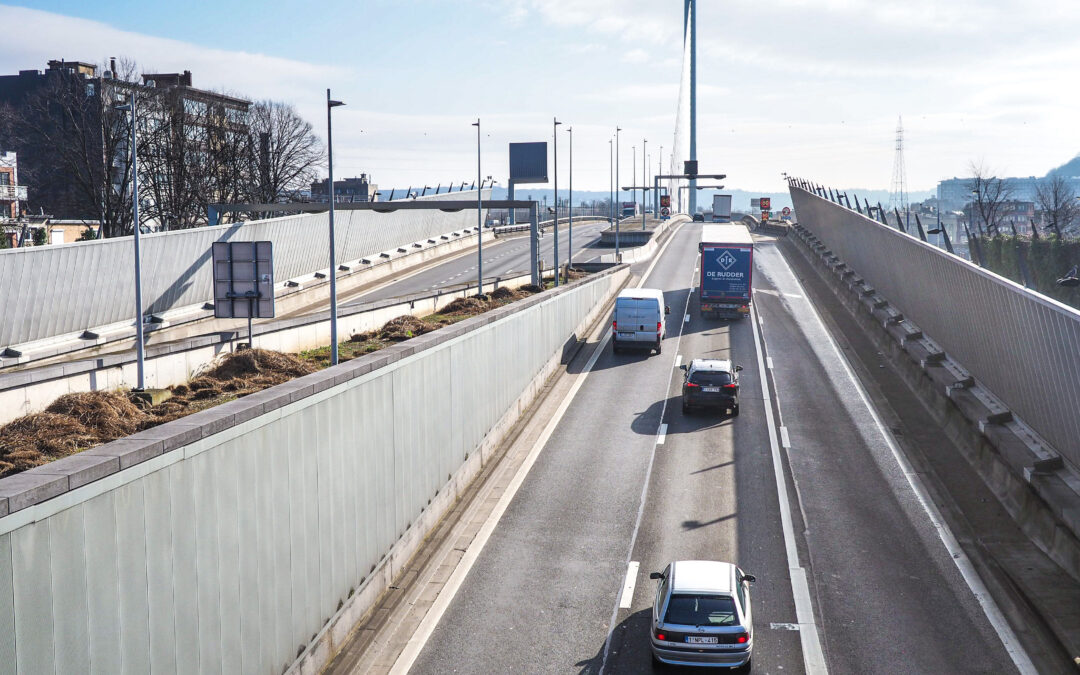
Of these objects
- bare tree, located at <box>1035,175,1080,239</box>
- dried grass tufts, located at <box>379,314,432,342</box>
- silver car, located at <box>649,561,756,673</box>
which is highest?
bare tree, located at <box>1035,175,1080,239</box>

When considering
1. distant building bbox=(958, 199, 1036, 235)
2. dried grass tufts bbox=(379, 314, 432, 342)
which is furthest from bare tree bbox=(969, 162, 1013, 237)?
dried grass tufts bbox=(379, 314, 432, 342)

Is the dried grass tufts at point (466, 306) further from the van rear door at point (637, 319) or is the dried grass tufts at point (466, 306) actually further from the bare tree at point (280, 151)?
the bare tree at point (280, 151)

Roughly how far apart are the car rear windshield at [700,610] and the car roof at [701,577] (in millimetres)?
105

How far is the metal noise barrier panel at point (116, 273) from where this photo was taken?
32.4m

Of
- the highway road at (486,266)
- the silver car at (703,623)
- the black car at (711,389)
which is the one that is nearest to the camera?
the silver car at (703,623)

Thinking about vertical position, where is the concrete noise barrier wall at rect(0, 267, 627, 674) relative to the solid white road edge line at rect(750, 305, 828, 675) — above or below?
above

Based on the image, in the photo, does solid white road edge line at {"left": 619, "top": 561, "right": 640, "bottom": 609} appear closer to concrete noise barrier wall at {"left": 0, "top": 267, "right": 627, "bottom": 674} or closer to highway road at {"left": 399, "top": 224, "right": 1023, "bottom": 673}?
highway road at {"left": 399, "top": 224, "right": 1023, "bottom": 673}

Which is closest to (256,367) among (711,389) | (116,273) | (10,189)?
(711,389)

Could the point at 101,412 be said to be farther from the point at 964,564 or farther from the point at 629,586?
the point at 964,564

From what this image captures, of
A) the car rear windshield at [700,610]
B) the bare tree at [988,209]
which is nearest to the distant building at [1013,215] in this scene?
the bare tree at [988,209]

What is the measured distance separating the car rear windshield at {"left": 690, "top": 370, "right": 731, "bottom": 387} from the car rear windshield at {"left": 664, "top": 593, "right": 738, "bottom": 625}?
54.0ft

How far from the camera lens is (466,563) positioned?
18.0 m

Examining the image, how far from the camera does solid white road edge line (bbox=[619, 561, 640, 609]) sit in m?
16.3

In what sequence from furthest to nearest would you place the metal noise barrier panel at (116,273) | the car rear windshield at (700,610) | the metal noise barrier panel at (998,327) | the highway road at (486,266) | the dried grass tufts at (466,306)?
the highway road at (486,266) → the dried grass tufts at (466,306) → the metal noise barrier panel at (116,273) → the metal noise barrier panel at (998,327) → the car rear windshield at (700,610)
